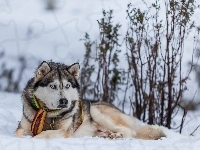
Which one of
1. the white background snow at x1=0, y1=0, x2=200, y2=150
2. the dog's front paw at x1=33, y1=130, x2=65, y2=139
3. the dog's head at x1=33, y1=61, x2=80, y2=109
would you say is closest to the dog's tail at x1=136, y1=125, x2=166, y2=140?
the white background snow at x1=0, y1=0, x2=200, y2=150

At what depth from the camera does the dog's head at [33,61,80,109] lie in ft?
18.6

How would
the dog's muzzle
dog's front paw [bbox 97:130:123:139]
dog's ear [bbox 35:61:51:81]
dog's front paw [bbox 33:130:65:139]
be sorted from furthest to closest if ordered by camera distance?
dog's front paw [bbox 97:130:123:139]
dog's ear [bbox 35:61:51:81]
the dog's muzzle
dog's front paw [bbox 33:130:65:139]

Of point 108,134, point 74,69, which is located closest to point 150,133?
point 108,134

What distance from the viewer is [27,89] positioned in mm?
5938

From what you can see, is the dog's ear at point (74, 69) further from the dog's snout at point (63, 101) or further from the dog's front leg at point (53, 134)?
the dog's front leg at point (53, 134)

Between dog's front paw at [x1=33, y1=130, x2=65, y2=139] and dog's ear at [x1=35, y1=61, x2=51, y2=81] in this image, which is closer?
dog's front paw at [x1=33, y1=130, x2=65, y2=139]

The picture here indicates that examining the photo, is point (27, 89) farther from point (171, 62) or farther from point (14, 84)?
point (14, 84)

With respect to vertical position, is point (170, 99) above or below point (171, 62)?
below

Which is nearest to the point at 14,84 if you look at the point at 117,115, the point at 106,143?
the point at 117,115

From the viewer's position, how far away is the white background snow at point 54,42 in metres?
5.03

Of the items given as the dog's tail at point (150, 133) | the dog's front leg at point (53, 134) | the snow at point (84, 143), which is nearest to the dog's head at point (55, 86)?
the dog's front leg at point (53, 134)

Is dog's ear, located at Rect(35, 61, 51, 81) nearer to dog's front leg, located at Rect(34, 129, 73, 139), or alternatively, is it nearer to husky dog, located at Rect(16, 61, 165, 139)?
husky dog, located at Rect(16, 61, 165, 139)

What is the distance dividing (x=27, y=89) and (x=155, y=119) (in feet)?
8.69

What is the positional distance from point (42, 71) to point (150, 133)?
56.0 inches
